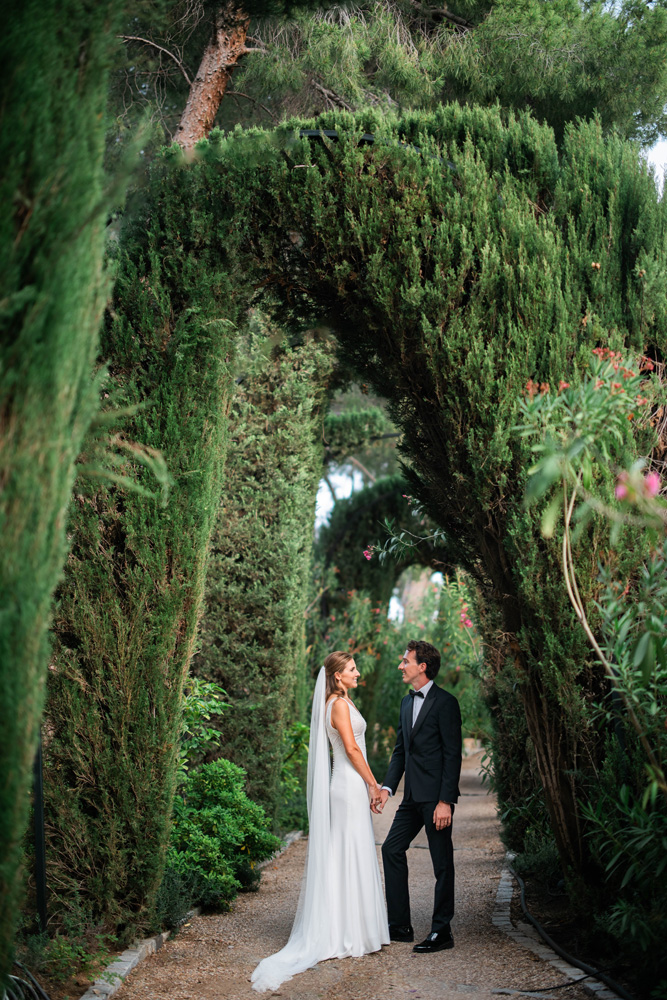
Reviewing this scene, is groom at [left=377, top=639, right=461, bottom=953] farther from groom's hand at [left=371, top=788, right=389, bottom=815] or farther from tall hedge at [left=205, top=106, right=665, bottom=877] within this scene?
tall hedge at [left=205, top=106, right=665, bottom=877]

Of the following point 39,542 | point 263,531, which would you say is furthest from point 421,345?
point 263,531

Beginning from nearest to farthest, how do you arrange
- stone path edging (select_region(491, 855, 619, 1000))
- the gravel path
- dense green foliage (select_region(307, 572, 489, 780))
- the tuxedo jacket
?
stone path edging (select_region(491, 855, 619, 1000))
the gravel path
the tuxedo jacket
dense green foliage (select_region(307, 572, 489, 780))

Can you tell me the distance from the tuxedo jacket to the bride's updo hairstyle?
20.4 inches

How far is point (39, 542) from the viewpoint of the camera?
2.39m

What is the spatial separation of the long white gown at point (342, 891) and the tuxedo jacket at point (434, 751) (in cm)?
35

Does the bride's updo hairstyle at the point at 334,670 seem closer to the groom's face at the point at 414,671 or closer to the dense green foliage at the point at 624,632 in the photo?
the groom's face at the point at 414,671

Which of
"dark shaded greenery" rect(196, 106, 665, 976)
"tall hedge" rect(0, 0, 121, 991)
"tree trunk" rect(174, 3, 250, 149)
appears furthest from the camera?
"tree trunk" rect(174, 3, 250, 149)

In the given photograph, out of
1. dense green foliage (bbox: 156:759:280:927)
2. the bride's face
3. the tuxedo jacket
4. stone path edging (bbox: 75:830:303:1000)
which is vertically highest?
the bride's face

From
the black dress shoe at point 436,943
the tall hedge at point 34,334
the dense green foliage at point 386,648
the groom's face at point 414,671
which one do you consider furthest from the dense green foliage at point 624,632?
the dense green foliage at point 386,648

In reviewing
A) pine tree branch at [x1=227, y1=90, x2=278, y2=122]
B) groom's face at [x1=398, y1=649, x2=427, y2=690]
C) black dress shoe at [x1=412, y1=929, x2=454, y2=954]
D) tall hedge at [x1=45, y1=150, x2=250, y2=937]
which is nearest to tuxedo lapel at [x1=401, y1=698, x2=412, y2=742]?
groom's face at [x1=398, y1=649, x2=427, y2=690]

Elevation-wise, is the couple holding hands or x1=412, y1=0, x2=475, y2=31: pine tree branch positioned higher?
x1=412, y1=0, x2=475, y2=31: pine tree branch

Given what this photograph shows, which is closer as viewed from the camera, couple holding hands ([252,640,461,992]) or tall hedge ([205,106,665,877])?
tall hedge ([205,106,665,877])

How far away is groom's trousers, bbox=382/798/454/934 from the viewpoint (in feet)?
16.8

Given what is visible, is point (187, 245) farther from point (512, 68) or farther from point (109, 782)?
point (512, 68)
